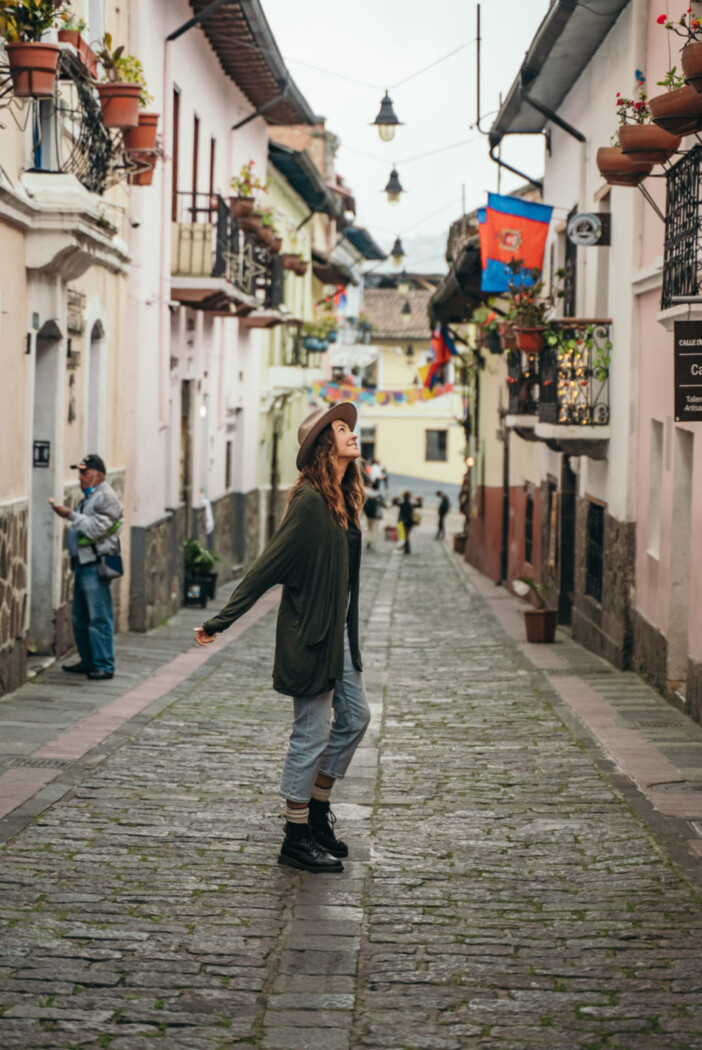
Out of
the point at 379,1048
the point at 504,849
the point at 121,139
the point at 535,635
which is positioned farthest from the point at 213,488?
the point at 379,1048

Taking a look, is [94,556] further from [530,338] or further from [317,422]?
[530,338]

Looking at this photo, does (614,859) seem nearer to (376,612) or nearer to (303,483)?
(303,483)

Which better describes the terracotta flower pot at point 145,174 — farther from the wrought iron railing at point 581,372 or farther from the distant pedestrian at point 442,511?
the distant pedestrian at point 442,511

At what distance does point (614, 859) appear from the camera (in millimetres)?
6984

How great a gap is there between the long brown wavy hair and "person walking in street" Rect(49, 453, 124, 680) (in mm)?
5436

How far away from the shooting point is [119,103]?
12445mm

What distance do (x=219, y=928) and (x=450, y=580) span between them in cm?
2413

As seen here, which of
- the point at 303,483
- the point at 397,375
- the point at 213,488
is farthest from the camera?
the point at 397,375

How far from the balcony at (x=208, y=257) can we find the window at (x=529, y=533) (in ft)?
17.9

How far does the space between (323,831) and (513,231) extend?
1289 cm

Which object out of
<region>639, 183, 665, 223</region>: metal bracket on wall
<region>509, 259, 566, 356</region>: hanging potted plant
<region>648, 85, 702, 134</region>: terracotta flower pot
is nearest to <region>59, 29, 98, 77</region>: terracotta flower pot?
<region>639, 183, 665, 223</region>: metal bracket on wall

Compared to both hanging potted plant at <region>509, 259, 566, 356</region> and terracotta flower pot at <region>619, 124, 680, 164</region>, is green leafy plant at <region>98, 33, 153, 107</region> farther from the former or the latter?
hanging potted plant at <region>509, 259, 566, 356</region>

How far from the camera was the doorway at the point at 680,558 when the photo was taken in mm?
12289

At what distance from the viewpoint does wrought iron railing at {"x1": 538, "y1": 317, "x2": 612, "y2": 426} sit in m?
15.7
